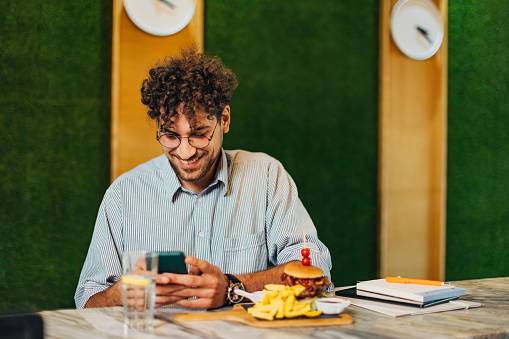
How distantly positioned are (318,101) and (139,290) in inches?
99.1

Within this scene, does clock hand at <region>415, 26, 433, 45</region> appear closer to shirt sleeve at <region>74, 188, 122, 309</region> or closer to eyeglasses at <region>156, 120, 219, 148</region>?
eyeglasses at <region>156, 120, 219, 148</region>

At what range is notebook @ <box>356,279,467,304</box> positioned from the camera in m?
1.51

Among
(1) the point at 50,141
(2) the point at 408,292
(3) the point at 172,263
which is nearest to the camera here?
(3) the point at 172,263

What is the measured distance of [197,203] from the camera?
2.05m

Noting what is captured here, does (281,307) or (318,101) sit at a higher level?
(318,101)

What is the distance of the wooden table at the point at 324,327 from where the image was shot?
4.00ft

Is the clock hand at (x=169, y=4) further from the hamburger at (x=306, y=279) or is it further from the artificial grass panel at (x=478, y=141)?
the artificial grass panel at (x=478, y=141)

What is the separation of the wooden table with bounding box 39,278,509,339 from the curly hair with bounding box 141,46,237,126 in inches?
30.9

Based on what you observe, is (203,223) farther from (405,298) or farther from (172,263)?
(405,298)

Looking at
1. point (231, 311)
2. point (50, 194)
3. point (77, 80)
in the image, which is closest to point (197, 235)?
point (231, 311)

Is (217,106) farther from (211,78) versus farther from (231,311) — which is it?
(231,311)

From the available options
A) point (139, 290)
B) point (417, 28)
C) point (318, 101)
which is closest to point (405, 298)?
point (139, 290)

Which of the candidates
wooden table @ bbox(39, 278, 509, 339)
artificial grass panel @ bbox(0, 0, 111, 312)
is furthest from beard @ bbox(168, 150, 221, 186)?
artificial grass panel @ bbox(0, 0, 111, 312)

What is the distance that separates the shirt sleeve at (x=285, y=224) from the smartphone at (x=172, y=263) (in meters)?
0.64
